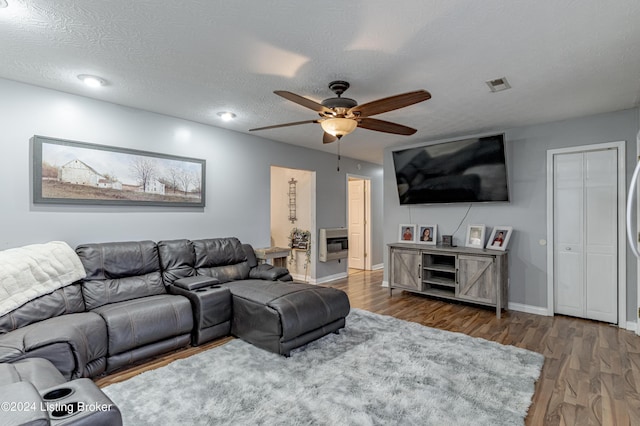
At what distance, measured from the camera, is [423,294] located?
5027 mm

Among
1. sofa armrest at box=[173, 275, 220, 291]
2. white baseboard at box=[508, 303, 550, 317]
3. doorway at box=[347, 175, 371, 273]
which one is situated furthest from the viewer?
doorway at box=[347, 175, 371, 273]

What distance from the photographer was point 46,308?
2604 millimetres

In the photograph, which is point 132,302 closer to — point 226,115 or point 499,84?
point 226,115

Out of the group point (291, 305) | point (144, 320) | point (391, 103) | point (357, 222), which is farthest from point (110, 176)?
point (357, 222)

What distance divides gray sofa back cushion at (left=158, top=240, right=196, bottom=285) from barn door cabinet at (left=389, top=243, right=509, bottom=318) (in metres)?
3.07

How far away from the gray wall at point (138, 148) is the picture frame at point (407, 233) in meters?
1.46

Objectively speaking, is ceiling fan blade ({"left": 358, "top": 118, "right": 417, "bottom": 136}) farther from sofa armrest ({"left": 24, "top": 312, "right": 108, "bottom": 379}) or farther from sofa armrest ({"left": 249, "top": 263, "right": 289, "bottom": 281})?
sofa armrest ({"left": 24, "top": 312, "right": 108, "bottom": 379})

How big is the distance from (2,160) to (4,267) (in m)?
1.05

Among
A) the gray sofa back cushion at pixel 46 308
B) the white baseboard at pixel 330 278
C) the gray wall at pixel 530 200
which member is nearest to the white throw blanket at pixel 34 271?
the gray sofa back cushion at pixel 46 308

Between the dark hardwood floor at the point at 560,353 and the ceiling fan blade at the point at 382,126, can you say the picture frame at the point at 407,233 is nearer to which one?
the dark hardwood floor at the point at 560,353

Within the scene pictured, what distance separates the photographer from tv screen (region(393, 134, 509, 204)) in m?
4.32

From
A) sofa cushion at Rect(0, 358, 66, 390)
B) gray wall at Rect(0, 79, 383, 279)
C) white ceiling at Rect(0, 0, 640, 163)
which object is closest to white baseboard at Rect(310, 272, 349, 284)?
gray wall at Rect(0, 79, 383, 279)

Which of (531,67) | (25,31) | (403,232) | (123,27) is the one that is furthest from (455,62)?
(403,232)

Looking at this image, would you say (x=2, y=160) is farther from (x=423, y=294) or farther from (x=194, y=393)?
(x=423, y=294)
